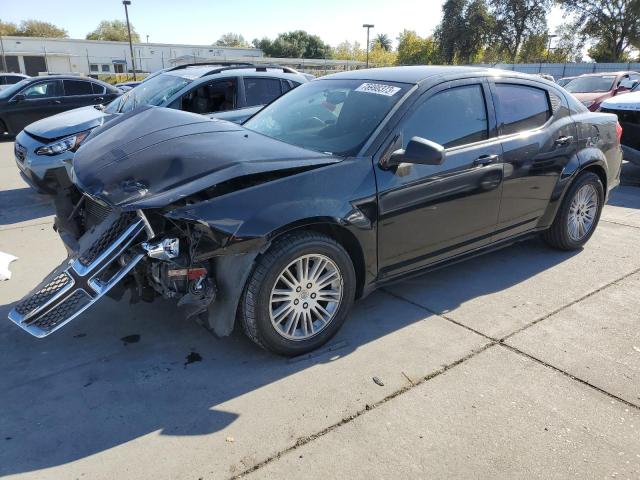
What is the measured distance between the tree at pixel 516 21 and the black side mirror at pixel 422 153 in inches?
1902

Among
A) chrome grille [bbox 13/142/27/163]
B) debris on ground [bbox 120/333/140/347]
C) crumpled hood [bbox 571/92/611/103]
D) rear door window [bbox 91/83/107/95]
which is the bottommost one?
debris on ground [bbox 120/333/140/347]

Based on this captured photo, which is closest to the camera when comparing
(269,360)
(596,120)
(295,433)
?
(295,433)

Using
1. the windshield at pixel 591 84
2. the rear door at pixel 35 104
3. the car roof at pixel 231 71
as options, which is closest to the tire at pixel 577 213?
the car roof at pixel 231 71

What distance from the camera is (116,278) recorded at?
114 inches

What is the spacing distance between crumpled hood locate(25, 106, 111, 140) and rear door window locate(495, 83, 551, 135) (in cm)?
520

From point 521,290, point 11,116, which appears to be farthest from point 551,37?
point 521,290

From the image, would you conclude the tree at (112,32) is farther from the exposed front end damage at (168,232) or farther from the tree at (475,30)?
the exposed front end damage at (168,232)

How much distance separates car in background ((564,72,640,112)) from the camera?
1315cm

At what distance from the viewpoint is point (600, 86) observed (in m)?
13.9

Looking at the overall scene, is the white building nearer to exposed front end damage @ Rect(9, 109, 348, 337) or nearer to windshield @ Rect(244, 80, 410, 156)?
windshield @ Rect(244, 80, 410, 156)

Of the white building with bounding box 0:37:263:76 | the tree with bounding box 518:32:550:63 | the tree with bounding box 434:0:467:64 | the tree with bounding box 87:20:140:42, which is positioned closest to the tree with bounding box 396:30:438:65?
the tree with bounding box 434:0:467:64

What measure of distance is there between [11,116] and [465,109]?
12.0 metres

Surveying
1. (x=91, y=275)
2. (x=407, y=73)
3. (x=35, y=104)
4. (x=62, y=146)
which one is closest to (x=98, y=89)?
(x=35, y=104)

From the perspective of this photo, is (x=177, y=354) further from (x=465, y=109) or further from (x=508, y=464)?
(x=465, y=109)
